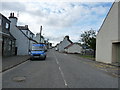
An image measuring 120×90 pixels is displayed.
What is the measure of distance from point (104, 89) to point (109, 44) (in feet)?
49.4

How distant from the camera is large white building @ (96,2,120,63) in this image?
64.3 feet

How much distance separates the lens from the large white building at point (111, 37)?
19609 mm

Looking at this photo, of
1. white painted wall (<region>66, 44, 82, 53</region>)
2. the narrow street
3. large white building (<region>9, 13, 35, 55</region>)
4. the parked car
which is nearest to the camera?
the narrow street

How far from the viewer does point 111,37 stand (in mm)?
20500

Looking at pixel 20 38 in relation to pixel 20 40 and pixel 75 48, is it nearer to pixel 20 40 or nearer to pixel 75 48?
pixel 20 40

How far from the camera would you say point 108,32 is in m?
21.7

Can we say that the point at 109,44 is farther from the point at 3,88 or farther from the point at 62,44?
the point at 62,44

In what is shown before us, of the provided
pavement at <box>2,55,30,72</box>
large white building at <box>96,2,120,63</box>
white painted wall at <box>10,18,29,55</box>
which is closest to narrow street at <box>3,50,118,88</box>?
pavement at <box>2,55,30,72</box>

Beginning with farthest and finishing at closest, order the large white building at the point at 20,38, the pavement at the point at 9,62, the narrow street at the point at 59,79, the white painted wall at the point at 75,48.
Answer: the white painted wall at the point at 75,48 → the large white building at the point at 20,38 → the pavement at the point at 9,62 → the narrow street at the point at 59,79

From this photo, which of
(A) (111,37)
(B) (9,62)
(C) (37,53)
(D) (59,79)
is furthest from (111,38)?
(D) (59,79)

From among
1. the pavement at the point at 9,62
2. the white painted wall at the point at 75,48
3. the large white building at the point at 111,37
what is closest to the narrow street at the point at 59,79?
the pavement at the point at 9,62

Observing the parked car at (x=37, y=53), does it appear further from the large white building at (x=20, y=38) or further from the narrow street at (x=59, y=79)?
the large white building at (x=20, y=38)

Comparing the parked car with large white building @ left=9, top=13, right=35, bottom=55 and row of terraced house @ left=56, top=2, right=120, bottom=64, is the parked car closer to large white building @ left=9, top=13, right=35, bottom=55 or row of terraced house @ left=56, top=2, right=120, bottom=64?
row of terraced house @ left=56, top=2, right=120, bottom=64

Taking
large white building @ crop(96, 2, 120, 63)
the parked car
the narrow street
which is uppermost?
large white building @ crop(96, 2, 120, 63)
